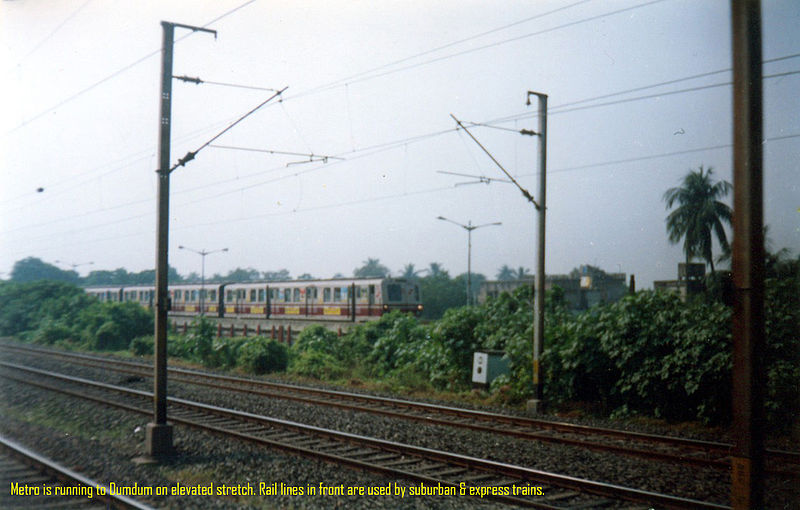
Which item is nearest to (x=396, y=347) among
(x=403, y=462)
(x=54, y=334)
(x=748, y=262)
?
(x=403, y=462)

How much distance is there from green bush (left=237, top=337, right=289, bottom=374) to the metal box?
8.92 metres

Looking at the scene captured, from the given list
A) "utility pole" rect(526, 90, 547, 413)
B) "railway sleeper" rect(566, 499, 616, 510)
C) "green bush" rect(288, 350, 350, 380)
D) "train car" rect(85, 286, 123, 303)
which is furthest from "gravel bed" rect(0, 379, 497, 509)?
"train car" rect(85, 286, 123, 303)

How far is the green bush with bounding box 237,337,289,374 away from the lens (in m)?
22.1

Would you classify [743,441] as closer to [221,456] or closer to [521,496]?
[521,496]

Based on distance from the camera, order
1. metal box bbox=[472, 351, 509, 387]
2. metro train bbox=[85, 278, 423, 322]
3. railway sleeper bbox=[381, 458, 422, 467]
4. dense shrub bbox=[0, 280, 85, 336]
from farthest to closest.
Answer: dense shrub bbox=[0, 280, 85, 336] → metro train bbox=[85, 278, 423, 322] → metal box bbox=[472, 351, 509, 387] → railway sleeper bbox=[381, 458, 422, 467]

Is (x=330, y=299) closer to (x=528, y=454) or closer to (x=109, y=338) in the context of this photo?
(x=109, y=338)

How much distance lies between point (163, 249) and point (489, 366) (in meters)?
9.47

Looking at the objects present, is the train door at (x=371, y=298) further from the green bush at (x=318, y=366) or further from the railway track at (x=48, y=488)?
the railway track at (x=48, y=488)

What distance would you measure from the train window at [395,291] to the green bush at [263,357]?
8096mm

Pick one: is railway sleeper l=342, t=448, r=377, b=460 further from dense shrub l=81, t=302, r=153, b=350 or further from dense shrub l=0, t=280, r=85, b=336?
dense shrub l=0, t=280, r=85, b=336

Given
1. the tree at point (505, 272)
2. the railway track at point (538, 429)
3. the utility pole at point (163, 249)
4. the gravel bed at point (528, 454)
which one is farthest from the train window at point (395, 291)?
the tree at point (505, 272)

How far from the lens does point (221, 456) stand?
914 centimetres

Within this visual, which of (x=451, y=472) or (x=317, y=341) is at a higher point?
(x=317, y=341)

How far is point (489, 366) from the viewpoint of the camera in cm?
1605
